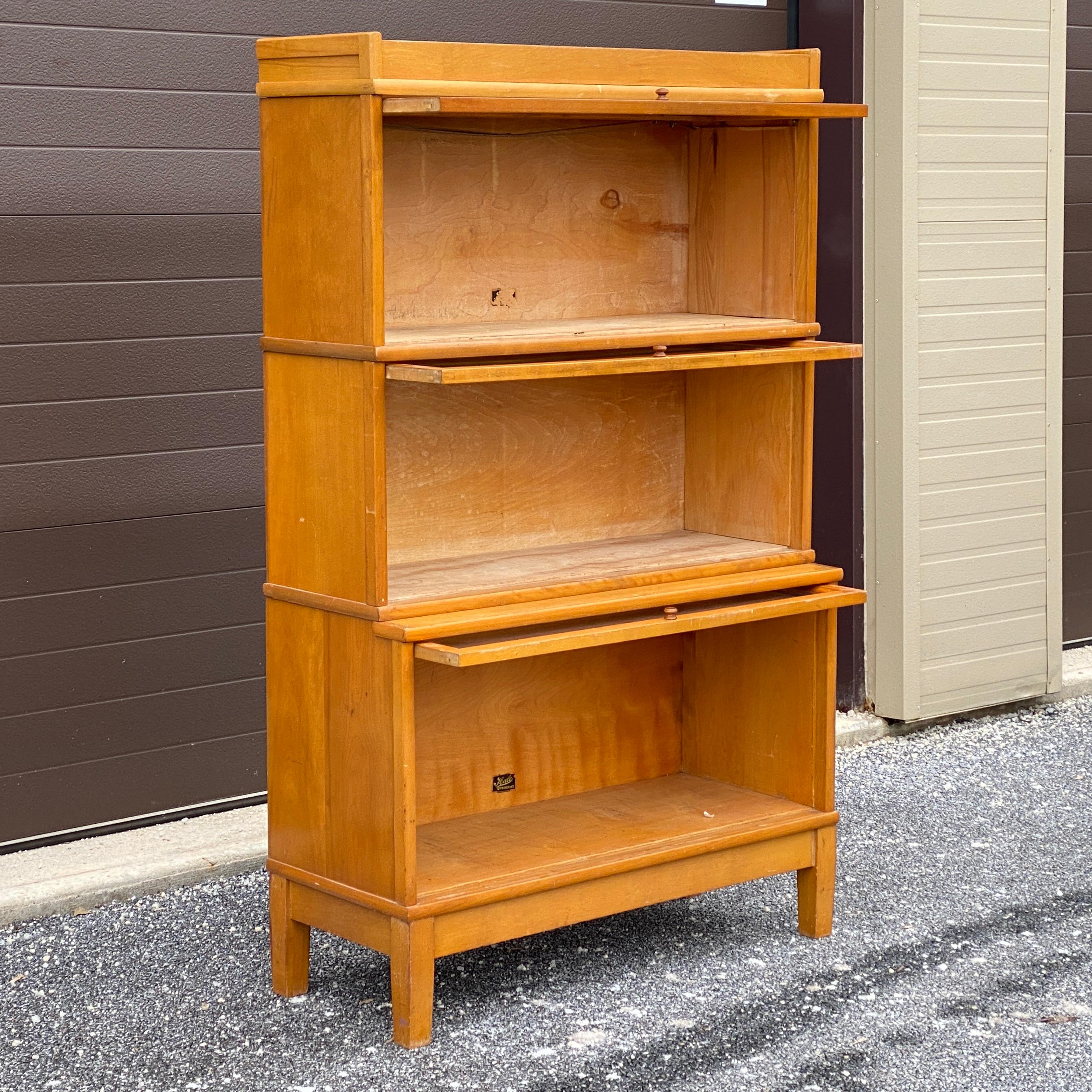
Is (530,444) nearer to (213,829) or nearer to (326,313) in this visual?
(326,313)

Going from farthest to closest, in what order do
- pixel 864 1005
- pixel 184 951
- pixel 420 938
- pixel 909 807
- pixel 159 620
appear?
1. pixel 909 807
2. pixel 159 620
3. pixel 184 951
4. pixel 864 1005
5. pixel 420 938

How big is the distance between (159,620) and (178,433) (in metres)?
0.47

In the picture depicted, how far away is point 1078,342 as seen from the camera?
242 inches

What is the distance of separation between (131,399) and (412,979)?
172 centimetres

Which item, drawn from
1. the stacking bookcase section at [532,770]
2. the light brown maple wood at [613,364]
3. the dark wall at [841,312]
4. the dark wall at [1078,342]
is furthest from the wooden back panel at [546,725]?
the dark wall at [1078,342]

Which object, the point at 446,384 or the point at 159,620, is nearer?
the point at 446,384

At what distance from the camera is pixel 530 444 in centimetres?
390

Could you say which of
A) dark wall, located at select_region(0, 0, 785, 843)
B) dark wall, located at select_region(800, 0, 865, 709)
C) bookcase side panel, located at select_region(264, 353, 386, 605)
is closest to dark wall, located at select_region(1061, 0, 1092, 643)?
dark wall, located at select_region(800, 0, 865, 709)

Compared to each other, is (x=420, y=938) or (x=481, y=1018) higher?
(x=420, y=938)

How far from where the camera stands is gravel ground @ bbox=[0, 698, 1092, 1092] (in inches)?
128

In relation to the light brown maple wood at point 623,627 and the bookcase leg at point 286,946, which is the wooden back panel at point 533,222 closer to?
the light brown maple wood at point 623,627

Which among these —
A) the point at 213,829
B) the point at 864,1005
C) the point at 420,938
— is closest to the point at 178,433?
the point at 213,829

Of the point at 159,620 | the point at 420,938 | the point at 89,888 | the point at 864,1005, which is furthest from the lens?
the point at 159,620

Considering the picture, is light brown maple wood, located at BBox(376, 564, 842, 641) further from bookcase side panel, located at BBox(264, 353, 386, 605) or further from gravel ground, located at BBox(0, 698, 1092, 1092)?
gravel ground, located at BBox(0, 698, 1092, 1092)
